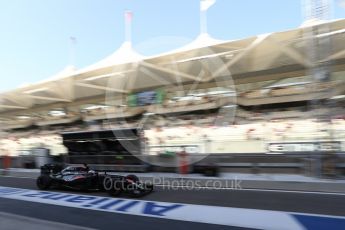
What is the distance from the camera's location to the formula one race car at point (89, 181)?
1228 cm

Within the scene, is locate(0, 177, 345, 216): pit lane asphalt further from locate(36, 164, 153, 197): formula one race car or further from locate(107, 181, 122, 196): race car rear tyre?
locate(107, 181, 122, 196): race car rear tyre

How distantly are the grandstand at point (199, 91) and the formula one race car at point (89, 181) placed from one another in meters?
5.72

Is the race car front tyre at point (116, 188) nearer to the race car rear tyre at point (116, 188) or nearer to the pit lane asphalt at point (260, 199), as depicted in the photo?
the race car rear tyre at point (116, 188)

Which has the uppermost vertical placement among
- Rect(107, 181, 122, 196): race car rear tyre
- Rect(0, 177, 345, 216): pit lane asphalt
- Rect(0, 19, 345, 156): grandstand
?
Rect(0, 19, 345, 156): grandstand

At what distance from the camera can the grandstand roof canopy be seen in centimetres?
2902

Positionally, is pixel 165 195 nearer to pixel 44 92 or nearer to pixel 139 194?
pixel 139 194

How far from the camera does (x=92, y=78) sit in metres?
40.2

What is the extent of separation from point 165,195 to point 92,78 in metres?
29.5

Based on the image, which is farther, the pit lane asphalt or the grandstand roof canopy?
the grandstand roof canopy

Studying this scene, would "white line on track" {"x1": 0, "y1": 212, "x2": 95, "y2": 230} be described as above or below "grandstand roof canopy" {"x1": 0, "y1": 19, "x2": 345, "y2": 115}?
below

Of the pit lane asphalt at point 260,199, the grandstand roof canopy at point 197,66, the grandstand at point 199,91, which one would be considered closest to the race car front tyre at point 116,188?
the pit lane asphalt at point 260,199

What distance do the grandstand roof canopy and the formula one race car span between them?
16812mm

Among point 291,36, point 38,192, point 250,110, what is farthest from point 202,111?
point 38,192

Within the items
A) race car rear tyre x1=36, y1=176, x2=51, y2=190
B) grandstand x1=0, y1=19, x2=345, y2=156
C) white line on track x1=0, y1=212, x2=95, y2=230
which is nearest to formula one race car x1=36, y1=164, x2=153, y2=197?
race car rear tyre x1=36, y1=176, x2=51, y2=190
